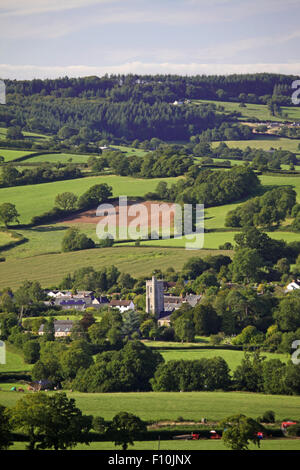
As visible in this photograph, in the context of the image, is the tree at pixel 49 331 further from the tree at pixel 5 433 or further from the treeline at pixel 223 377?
the tree at pixel 5 433

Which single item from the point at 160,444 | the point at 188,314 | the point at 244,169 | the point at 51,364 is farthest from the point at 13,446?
the point at 244,169

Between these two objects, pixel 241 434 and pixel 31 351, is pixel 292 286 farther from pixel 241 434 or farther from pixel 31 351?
pixel 241 434

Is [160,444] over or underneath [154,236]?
underneath

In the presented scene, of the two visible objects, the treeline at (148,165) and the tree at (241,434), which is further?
the treeline at (148,165)

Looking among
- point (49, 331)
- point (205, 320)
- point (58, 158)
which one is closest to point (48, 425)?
point (49, 331)

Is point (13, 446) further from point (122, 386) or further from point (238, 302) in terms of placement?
point (238, 302)

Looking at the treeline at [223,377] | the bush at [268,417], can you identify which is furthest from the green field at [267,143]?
the bush at [268,417]

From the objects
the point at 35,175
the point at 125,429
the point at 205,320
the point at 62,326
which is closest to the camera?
the point at 125,429
